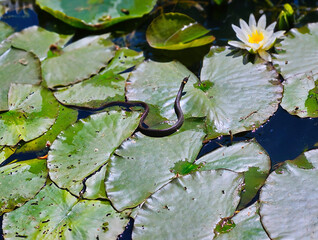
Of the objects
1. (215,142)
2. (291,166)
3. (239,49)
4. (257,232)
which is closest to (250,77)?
(239,49)

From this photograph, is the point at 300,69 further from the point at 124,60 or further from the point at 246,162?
the point at 124,60

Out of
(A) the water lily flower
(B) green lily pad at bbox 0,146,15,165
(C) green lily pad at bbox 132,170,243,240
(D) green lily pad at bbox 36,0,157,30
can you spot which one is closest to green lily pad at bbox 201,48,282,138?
(A) the water lily flower

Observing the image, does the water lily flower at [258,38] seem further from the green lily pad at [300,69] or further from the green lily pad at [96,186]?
the green lily pad at [96,186]

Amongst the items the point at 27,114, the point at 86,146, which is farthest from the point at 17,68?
the point at 86,146

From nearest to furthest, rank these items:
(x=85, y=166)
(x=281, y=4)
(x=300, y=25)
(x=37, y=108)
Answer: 1. (x=85, y=166)
2. (x=37, y=108)
3. (x=300, y=25)
4. (x=281, y=4)

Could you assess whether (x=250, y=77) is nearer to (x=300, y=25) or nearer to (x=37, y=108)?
(x=300, y=25)

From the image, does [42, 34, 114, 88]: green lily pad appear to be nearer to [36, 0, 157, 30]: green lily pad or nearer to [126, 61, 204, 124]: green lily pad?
[36, 0, 157, 30]: green lily pad

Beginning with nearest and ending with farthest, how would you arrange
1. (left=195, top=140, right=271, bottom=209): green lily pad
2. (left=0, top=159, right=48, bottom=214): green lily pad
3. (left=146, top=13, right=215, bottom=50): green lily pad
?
1. (left=195, top=140, right=271, bottom=209): green lily pad
2. (left=0, top=159, right=48, bottom=214): green lily pad
3. (left=146, top=13, right=215, bottom=50): green lily pad
